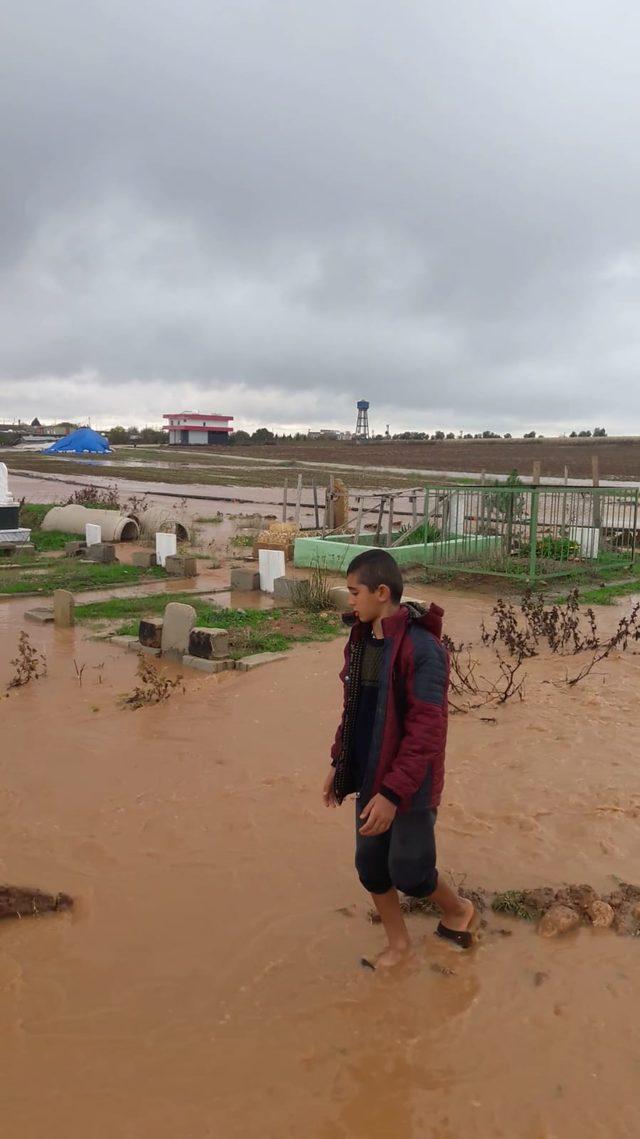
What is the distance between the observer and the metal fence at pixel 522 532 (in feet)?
43.7

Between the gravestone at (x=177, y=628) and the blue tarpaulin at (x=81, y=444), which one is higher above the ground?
the blue tarpaulin at (x=81, y=444)

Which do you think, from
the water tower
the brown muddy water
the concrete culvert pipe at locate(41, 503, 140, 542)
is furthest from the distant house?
the brown muddy water

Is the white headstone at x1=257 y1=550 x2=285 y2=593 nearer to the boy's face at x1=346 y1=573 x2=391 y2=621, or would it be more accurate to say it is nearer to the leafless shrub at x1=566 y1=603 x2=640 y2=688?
the leafless shrub at x1=566 y1=603 x2=640 y2=688

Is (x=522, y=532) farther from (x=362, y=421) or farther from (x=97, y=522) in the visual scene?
(x=362, y=421)

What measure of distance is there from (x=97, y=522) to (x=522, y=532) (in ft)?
29.5

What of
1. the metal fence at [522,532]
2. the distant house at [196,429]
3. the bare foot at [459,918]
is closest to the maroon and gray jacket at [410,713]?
the bare foot at [459,918]

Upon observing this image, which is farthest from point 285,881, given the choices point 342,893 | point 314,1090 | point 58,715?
point 58,715

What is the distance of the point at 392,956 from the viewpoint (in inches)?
138

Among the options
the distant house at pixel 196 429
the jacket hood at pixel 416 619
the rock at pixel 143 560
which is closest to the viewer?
the jacket hood at pixel 416 619

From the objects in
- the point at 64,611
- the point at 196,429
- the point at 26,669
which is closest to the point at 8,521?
the point at 64,611

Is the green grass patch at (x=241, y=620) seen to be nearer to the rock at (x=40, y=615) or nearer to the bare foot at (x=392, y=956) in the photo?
the rock at (x=40, y=615)

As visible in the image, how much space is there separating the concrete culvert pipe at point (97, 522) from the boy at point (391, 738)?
613 inches

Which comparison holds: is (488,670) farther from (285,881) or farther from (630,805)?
(285,881)

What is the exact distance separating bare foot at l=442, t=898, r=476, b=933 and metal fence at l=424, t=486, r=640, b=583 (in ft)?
30.3
